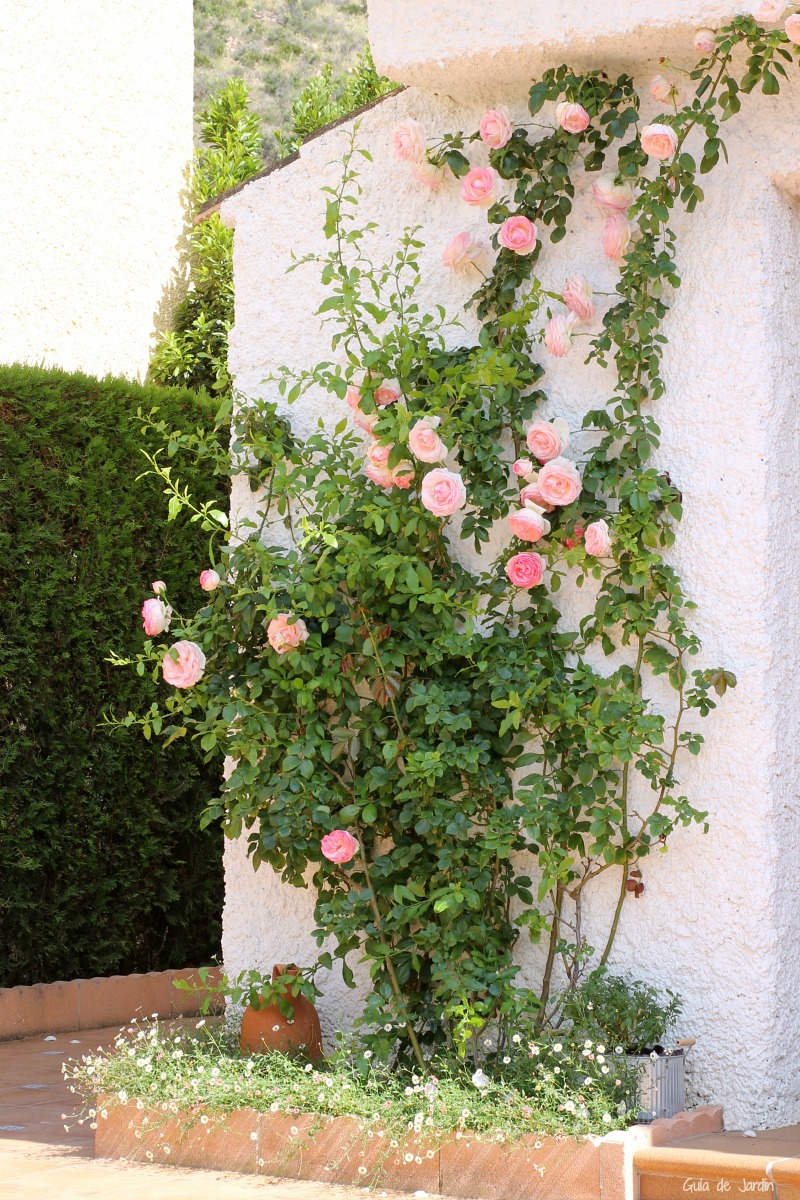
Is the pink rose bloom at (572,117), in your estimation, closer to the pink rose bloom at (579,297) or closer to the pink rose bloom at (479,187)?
the pink rose bloom at (479,187)

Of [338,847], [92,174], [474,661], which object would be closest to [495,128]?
[474,661]

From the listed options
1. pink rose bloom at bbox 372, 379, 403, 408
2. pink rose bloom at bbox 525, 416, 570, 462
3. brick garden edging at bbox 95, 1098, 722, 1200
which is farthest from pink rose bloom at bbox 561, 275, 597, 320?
brick garden edging at bbox 95, 1098, 722, 1200

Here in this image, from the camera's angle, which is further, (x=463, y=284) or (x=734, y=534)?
(x=463, y=284)

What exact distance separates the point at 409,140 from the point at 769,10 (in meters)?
1.16

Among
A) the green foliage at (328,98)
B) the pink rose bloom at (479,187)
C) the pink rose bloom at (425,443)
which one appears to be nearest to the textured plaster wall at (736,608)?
the pink rose bloom at (479,187)

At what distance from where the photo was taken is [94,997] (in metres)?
6.01

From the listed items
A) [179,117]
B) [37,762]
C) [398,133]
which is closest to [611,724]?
[398,133]

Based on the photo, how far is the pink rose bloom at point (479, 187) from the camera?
408 centimetres

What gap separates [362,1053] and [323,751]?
34.1 inches

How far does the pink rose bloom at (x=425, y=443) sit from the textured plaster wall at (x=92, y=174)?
4.68 m

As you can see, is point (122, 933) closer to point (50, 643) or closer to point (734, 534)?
point (50, 643)

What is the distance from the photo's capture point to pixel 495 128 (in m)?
4.09

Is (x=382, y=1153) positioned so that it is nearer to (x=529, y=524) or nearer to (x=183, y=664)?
(x=183, y=664)

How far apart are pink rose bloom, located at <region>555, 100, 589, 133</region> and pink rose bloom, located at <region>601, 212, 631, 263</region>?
28 cm
